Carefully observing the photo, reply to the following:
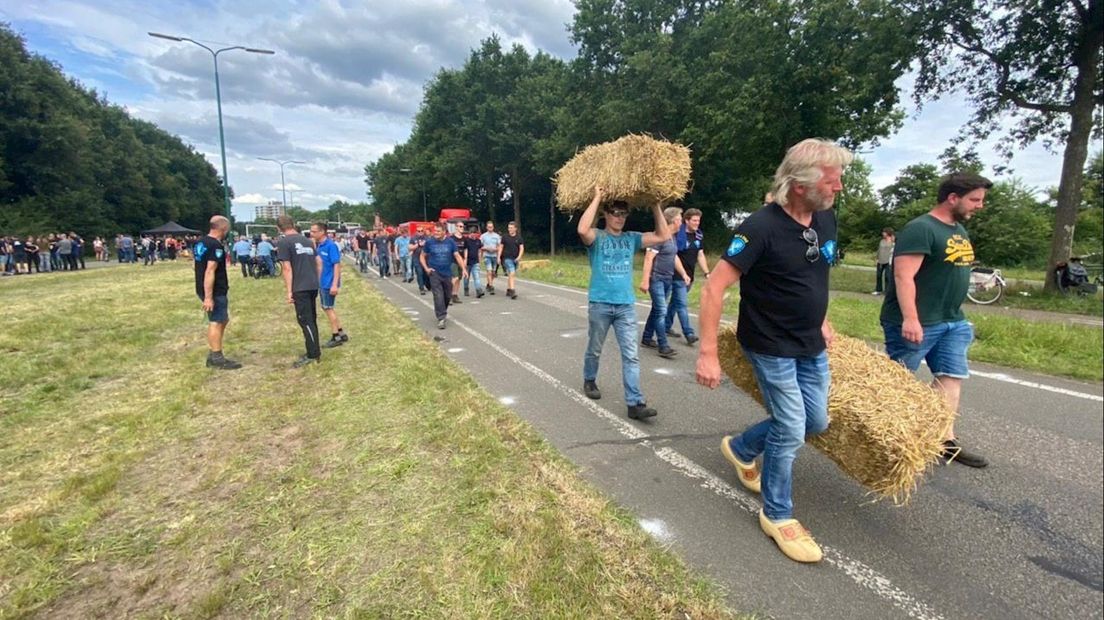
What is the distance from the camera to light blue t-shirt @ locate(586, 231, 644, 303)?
15.3 feet

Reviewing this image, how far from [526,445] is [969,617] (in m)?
2.68

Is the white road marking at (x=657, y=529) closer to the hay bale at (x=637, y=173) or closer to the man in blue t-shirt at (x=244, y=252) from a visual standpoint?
the hay bale at (x=637, y=173)

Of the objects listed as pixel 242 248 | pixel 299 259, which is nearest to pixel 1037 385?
pixel 299 259

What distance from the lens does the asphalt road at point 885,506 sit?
8.12 ft

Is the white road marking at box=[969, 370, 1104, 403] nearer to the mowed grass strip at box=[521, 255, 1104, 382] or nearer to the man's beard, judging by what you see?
the mowed grass strip at box=[521, 255, 1104, 382]

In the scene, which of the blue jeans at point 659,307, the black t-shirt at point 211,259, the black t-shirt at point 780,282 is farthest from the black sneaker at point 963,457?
the black t-shirt at point 211,259

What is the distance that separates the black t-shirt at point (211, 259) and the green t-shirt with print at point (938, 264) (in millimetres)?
7000

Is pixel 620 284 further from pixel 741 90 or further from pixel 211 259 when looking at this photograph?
pixel 741 90

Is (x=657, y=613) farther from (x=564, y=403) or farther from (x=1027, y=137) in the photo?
(x=1027, y=137)

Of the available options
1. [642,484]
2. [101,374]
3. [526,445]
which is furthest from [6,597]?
[101,374]

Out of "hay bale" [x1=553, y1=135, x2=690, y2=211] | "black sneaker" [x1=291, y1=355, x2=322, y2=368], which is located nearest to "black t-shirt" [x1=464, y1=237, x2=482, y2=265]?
"black sneaker" [x1=291, y1=355, x2=322, y2=368]

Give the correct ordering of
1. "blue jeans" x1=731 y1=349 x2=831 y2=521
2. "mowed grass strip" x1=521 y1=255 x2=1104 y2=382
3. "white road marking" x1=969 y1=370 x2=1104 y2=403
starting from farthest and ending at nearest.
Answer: "mowed grass strip" x1=521 y1=255 x2=1104 y2=382 < "white road marking" x1=969 y1=370 x2=1104 y2=403 < "blue jeans" x1=731 y1=349 x2=831 y2=521

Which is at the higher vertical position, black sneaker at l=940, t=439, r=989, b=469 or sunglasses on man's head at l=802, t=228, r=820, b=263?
sunglasses on man's head at l=802, t=228, r=820, b=263

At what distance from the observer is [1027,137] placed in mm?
14102
